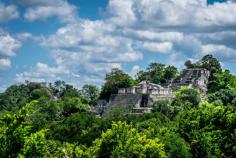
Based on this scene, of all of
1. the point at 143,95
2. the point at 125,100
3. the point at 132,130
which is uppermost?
the point at 143,95

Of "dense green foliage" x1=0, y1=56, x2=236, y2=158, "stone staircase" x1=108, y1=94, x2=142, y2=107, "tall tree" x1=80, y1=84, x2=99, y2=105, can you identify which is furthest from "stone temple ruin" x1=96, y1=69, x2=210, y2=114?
"tall tree" x1=80, y1=84, x2=99, y2=105

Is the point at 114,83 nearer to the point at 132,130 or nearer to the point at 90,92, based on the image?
the point at 90,92

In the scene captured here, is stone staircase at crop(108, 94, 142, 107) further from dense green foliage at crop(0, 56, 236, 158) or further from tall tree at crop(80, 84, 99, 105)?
tall tree at crop(80, 84, 99, 105)

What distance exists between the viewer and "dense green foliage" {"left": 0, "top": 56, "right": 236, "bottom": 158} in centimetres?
3547

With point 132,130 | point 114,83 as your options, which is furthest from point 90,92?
point 132,130

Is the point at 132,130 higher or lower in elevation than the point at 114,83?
lower

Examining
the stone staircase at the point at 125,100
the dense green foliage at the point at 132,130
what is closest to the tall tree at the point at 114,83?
the dense green foliage at the point at 132,130

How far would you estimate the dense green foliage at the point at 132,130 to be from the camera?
3547 cm

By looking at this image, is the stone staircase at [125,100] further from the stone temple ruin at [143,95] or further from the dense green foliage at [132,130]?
the dense green foliage at [132,130]

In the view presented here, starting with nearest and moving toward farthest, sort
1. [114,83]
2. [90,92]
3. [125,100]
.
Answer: [125,100], [114,83], [90,92]

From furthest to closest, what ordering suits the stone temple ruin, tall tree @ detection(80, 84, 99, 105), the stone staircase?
tall tree @ detection(80, 84, 99, 105) → the stone staircase → the stone temple ruin

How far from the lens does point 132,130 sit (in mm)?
59562

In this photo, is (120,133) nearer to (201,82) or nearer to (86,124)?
(86,124)

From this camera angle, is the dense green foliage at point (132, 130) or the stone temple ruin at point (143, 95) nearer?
the dense green foliage at point (132, 130)
